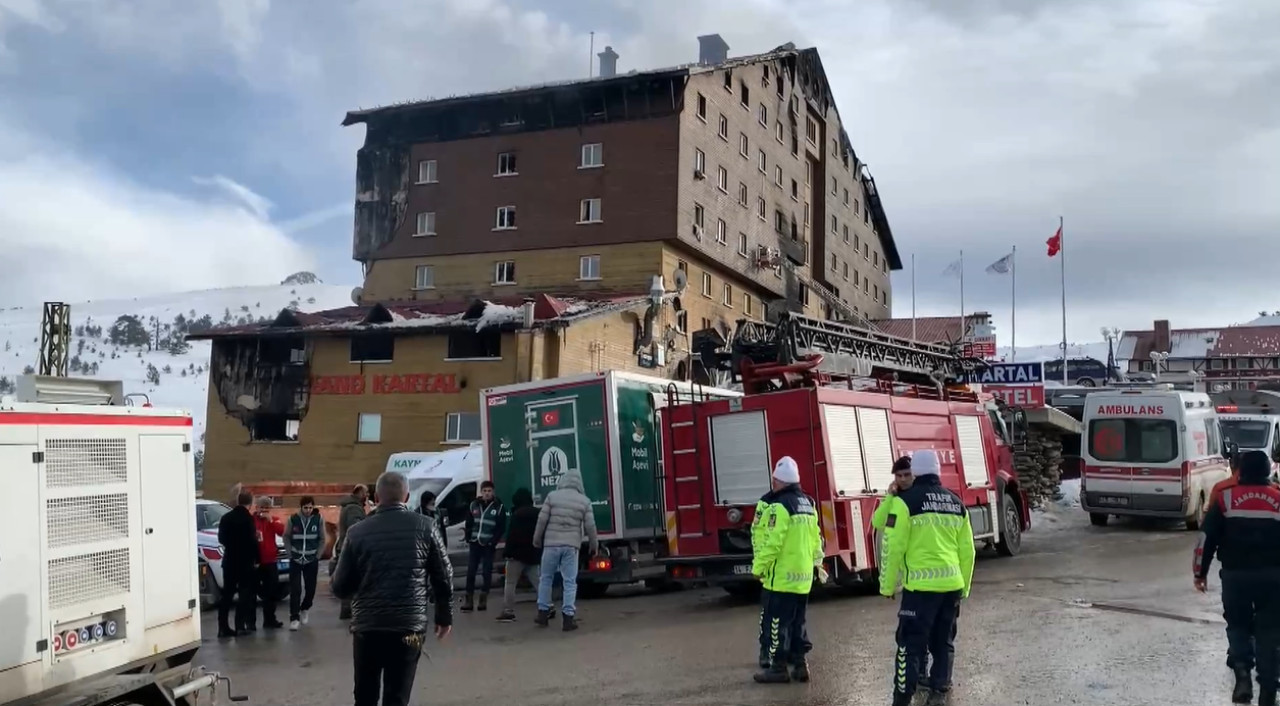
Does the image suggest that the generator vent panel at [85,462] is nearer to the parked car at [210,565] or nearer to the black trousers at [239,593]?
the black trousers at [239,593]

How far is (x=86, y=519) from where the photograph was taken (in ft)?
18.5

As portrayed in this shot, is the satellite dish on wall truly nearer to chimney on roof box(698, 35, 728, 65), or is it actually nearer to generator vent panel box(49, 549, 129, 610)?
chimney on roof box(698, 35, 728, 65)

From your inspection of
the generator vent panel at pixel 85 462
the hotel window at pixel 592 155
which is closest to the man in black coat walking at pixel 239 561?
the generator vent panel at pixel 85 462

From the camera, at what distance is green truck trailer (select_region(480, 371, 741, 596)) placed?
14320 millimetres

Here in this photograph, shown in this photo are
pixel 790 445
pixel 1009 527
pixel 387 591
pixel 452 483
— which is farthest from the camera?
pixel 452 483

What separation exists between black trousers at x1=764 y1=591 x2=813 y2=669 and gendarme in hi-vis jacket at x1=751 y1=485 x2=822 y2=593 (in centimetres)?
8

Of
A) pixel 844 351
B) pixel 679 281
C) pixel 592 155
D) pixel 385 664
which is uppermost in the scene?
pixel 592 155

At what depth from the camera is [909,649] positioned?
23.2 ft

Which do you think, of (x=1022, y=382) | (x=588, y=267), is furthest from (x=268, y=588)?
(x=588, y=267)

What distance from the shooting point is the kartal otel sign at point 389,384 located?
1231 inches

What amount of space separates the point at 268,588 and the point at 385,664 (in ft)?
27.3

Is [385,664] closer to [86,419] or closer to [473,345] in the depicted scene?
[86,419]

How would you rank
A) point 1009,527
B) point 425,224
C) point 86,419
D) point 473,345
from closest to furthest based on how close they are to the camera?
1. point 86,419
2. point 1009,527
3. point 473,345
4. point 425,224

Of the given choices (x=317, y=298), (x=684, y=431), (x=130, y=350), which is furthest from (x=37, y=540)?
(x=317, y=298)
